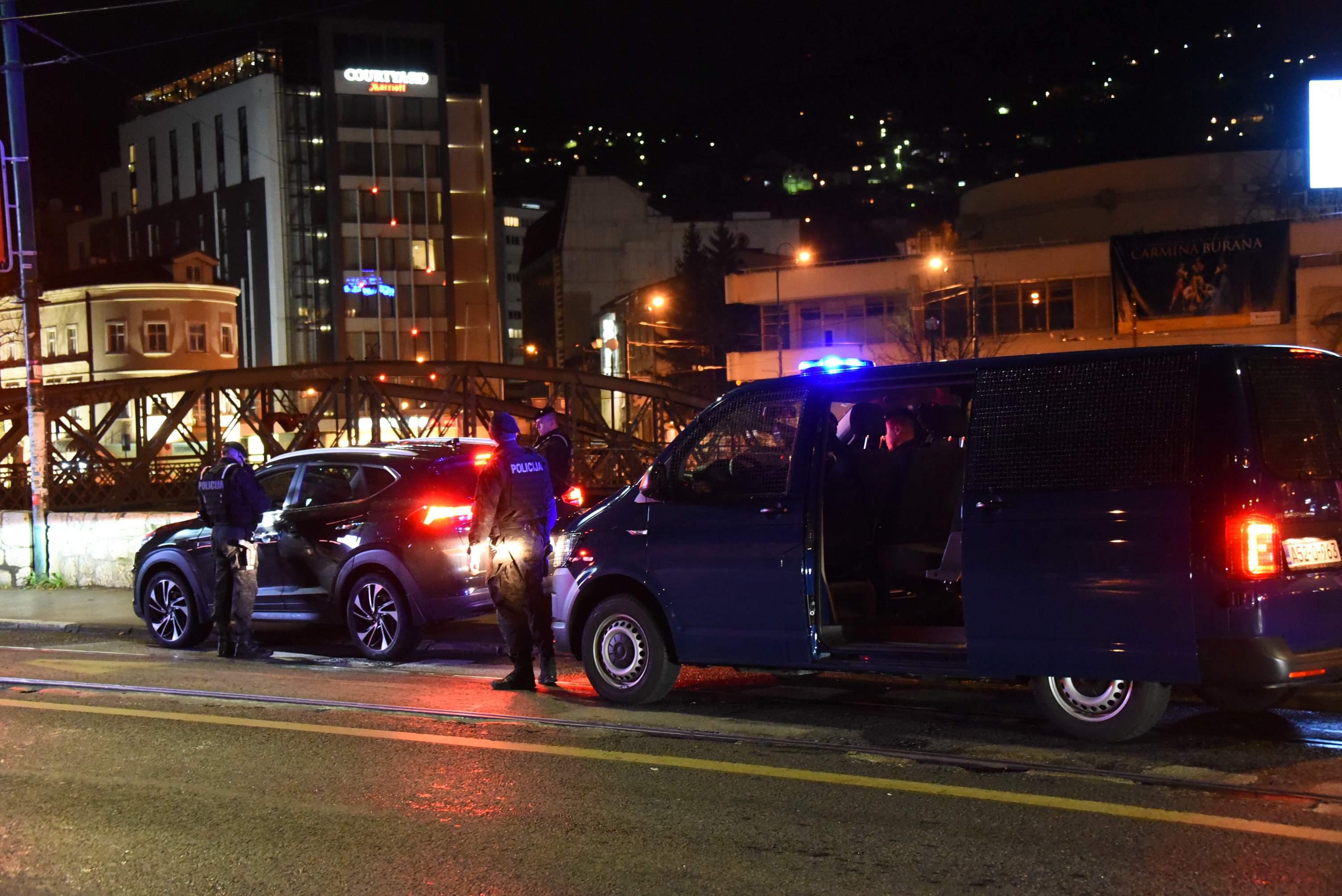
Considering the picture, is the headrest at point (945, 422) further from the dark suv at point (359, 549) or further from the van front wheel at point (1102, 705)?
the dark suv at point (359, 549)

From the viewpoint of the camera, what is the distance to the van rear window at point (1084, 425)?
6340 millimetres

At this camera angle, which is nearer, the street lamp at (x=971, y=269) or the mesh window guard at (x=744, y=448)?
the mesh window guard at (x=744, y=448)

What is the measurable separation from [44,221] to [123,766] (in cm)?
10378

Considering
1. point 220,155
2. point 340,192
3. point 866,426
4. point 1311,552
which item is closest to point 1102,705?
point 1311,552

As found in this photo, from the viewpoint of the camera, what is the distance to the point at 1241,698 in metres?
7.33

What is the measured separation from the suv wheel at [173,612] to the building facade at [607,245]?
2650 inches

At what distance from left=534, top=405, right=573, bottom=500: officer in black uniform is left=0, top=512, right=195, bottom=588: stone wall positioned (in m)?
6.13

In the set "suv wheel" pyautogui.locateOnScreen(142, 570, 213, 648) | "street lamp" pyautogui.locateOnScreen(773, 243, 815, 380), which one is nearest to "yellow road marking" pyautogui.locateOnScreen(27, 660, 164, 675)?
"suv wheel" pyautogui.locateOnScreen(142, 570, 213, 648)

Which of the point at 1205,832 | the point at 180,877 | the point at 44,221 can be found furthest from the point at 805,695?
the point at 44,221

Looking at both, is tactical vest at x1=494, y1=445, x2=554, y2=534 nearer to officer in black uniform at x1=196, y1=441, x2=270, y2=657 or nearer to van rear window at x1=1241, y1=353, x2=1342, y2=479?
officer in black uniform at x1=196, y1=441, x2=270, y2=657

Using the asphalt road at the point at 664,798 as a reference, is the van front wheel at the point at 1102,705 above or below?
above

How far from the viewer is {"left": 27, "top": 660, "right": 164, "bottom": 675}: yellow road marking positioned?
34.7 feet

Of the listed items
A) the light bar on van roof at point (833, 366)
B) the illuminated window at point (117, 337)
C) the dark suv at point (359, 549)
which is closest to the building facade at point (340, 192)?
the illuminated window at point (117, 337)

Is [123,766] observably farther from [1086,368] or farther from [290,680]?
[1086,368]
